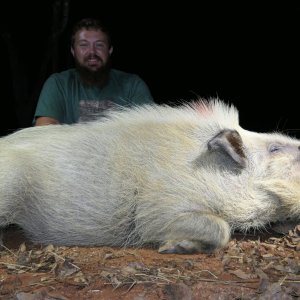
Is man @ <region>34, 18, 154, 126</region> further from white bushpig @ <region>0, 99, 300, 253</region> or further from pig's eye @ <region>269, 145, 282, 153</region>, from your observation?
pig's eye @ <region>269, 145, 282, 153</region>

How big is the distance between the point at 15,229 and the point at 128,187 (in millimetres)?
1118

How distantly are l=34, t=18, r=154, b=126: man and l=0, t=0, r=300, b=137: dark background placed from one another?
2675 millimetres

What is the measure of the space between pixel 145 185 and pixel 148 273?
2.80 ft

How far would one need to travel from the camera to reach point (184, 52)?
10414mm

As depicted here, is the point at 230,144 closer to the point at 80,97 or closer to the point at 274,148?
the point at 274,148

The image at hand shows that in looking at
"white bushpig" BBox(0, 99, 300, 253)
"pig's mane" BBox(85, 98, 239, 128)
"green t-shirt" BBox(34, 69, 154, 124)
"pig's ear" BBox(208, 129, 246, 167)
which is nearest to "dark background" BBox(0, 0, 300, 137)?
"green t-shirt" BBox(34, 69, 154, 124)

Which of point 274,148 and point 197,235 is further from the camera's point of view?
point 274,148

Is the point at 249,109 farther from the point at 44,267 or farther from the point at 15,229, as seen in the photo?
the point at 44,267

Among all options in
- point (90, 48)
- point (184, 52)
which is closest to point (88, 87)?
point (90, 48)

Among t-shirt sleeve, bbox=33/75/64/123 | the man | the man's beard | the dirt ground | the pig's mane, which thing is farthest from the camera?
the man's beard

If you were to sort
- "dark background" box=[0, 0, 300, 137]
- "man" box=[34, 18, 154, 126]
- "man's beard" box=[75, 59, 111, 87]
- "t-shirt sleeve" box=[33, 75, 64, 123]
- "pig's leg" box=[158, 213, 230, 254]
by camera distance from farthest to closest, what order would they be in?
"dark background" box=[0, 0, 300, 137], "man's beard" box=[75, 59, 111, 87], "man" box=[34, 18, 154, 126], "t-shirt sleeve" box=[33, 75, 64, 123], "pig's leg" box=[158, 213, 230, 254]

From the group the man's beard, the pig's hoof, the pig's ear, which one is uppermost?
the man's beard

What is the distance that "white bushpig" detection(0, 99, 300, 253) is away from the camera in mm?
4113

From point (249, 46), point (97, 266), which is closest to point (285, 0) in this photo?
point (249, 46)
